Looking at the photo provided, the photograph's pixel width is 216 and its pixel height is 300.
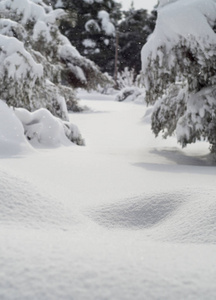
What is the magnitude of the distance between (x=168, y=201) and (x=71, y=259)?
117 centimetres

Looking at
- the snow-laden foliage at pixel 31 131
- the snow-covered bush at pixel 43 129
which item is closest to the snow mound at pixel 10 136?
the snow-laden foliage at pixel 31 131

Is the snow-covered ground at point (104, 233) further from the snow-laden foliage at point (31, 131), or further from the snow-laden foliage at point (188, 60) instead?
the snow-laden foliage at point (188, 60)

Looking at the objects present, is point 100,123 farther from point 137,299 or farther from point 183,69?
point 137,299

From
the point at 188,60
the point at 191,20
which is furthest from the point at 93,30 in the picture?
the point at 191,20

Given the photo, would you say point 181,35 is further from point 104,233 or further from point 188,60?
point 104,233

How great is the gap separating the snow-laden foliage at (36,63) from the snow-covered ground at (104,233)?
2.30 m

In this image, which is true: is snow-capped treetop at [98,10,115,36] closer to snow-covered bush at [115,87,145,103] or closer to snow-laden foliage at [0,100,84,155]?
snow-covered bush at [115,87,145,103]

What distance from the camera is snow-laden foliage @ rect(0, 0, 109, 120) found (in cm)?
598

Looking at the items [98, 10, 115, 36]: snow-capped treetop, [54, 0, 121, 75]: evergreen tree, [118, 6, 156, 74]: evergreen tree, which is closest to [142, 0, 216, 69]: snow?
[54, 0, 121, 75]: evergreen tree

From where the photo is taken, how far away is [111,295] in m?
0.96

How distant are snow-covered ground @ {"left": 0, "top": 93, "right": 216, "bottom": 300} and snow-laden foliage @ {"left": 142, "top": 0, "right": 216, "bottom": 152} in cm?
106

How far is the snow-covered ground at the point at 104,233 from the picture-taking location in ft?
3.25

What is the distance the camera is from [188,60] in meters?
4.97

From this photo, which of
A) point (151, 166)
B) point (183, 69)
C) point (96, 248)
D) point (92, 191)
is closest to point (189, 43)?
point (183, 69)
